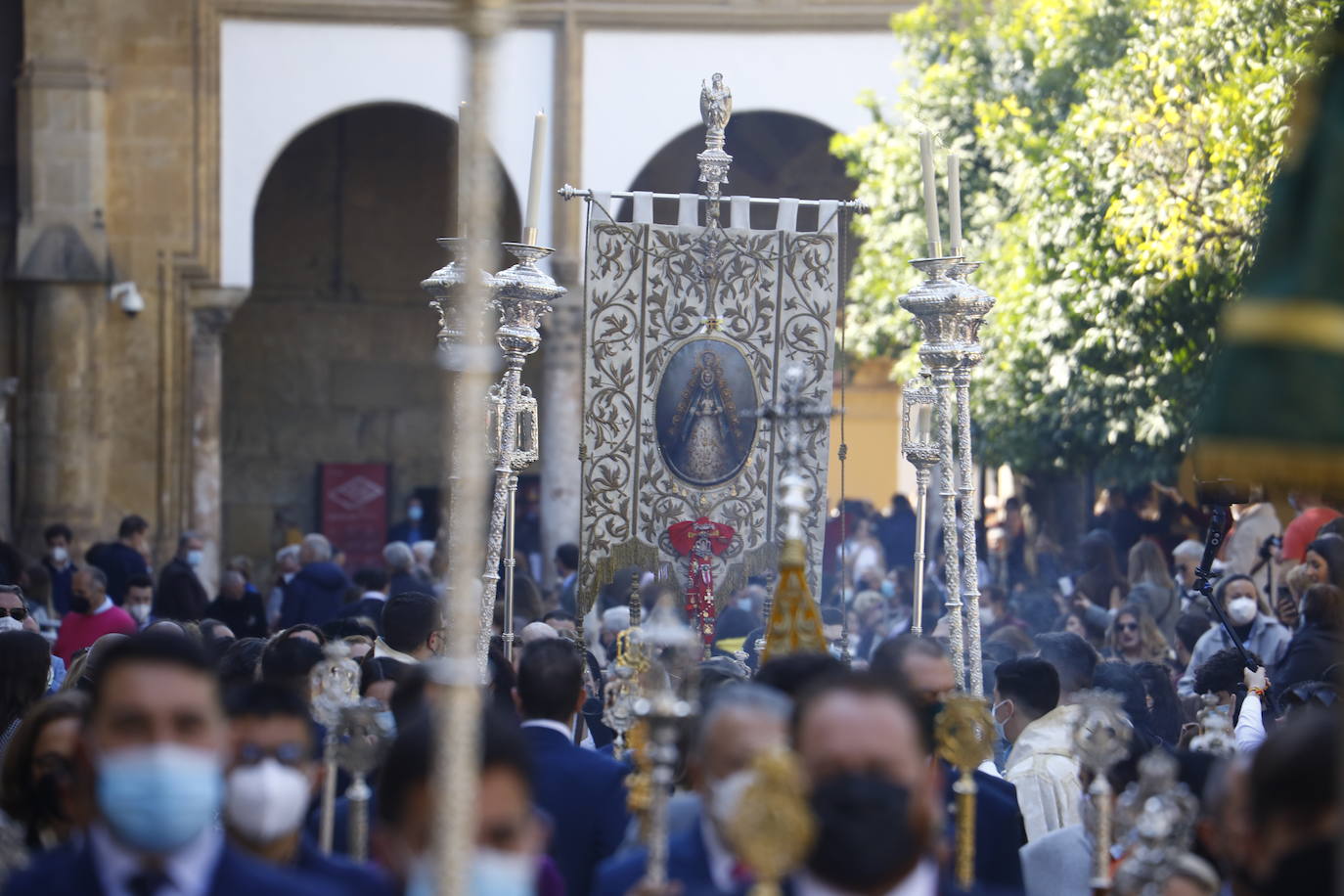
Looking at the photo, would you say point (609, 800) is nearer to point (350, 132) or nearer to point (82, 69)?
point (82, 69)

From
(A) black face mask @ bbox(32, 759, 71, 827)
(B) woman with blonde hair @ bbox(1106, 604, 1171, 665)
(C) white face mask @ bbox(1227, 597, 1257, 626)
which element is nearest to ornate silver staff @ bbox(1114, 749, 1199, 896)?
(A) black face mask @ bbox(32, 759, 71, 827)

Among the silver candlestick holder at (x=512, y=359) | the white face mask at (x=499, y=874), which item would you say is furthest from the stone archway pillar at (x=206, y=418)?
the white face mask at (x=499, y=874)

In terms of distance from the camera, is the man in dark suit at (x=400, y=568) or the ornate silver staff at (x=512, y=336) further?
the man in dark suit at (x=400, y=568)

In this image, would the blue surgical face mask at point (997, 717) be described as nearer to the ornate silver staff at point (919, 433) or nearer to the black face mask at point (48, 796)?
the ornate silver staff at point (919, 433)

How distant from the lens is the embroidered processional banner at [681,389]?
26.1ft

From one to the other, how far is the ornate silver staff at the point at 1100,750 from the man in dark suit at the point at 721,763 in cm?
75

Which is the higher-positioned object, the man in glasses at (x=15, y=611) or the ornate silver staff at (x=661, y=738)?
the ornate silver staff at (x=661, y=738)

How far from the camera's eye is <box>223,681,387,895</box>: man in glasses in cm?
365

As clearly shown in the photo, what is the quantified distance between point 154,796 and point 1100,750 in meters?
1.94

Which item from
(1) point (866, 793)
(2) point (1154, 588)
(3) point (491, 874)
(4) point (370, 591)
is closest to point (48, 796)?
(3) point (491, 874)

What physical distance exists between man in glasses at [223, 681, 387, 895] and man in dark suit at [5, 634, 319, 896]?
293 mm

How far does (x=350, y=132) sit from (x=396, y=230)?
47.1 inches

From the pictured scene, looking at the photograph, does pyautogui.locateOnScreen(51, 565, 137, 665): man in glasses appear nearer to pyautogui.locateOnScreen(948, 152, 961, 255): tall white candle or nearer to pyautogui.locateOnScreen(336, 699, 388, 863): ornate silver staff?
pyautogui.locateOnScreen(948, 152, 961, 255): tall white candle

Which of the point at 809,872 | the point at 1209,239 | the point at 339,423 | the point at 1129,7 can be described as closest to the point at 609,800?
the point at 809,872
